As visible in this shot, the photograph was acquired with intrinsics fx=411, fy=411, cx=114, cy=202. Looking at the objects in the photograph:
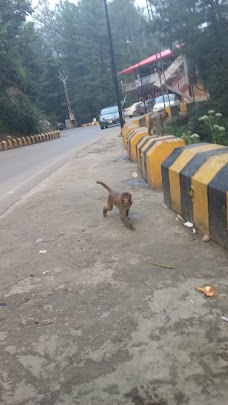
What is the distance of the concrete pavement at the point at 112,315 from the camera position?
208cm

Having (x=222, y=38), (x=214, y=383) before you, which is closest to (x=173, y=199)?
(x=214, y=383)

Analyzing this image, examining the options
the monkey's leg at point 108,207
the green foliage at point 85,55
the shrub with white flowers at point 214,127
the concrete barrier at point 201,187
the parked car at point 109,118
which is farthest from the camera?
the green foliage at point 85,55

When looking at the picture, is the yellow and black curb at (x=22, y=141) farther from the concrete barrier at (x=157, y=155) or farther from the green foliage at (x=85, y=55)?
the concrete barrier at (x=157, y=155)

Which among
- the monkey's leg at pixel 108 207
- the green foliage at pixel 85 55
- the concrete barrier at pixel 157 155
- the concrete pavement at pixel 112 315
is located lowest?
the concrete pavement at pixel 112 315

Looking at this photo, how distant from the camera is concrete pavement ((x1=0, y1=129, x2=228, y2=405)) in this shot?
208cm

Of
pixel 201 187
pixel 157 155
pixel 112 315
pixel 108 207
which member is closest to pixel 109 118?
pixel 157 155

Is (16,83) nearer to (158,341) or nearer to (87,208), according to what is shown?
(87,208)

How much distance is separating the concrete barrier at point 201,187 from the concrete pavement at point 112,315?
182 millimetres

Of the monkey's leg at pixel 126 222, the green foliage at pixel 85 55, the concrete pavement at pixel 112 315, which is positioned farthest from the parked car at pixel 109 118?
the monkey's leg at pixel 126 222

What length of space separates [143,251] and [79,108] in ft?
Answer: 183

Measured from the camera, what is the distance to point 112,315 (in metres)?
2.76

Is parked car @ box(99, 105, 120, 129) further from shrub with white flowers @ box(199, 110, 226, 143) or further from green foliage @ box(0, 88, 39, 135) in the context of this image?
shrub with white flowers @ box(199, 110, 226, 143)

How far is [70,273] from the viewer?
352 centimetres

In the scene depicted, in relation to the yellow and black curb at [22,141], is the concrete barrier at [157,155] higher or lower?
higher
